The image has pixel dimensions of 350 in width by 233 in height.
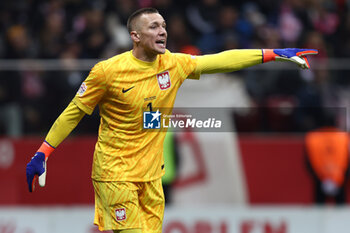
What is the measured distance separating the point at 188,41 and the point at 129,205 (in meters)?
7.00

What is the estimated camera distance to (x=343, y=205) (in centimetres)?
1192

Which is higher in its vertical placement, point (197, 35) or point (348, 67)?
point (197, 35)

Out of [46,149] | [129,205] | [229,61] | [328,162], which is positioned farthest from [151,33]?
[328,162]

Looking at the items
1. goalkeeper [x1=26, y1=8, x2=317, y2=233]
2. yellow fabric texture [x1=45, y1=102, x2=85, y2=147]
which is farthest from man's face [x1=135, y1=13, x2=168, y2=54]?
yellow fabric texture [x1=45, y1=102, x2=85, y2=147]

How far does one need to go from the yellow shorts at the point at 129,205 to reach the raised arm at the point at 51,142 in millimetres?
507

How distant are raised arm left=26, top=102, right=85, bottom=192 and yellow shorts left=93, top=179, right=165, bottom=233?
20.0 inches

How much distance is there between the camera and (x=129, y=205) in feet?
21.0

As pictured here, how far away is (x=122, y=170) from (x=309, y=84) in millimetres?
5862

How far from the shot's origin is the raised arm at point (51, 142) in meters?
6.41

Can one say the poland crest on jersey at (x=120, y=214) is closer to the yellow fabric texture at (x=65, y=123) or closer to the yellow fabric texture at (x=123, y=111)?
the yellow fabric texture at (x=123, y=111)

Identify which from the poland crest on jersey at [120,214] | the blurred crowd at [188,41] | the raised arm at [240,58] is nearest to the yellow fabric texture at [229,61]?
the raised arm at [240,58]

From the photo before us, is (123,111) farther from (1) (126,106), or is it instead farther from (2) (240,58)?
(2) (240,58)

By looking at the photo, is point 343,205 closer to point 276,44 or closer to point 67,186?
point 276,44

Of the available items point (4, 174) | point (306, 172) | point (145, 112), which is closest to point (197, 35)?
point (306, 172)
